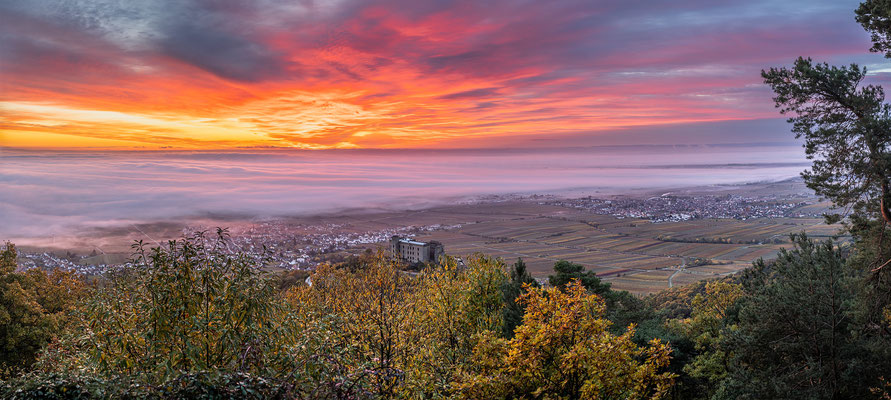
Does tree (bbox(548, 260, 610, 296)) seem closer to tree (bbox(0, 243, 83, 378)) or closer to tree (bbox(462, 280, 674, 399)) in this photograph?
tree (bbox(462, 280, 674, 399))

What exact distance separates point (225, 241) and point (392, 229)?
442 feet

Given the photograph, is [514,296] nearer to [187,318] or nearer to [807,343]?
[807,343]

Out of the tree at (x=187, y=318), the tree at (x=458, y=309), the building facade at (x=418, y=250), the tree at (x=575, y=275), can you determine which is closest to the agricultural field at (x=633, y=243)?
the building facade at (x=418, y=250)

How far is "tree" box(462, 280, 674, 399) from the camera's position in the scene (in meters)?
10.9

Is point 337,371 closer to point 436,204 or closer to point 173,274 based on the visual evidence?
point 173,274

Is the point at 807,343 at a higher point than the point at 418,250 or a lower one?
higher

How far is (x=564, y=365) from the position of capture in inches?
436

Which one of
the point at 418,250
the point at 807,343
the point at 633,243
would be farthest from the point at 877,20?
the point at 633,243

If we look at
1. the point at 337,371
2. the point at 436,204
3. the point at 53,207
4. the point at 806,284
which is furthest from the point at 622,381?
the point at 436,204

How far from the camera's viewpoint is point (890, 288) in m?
15.1

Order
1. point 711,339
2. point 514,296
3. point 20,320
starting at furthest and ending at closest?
1. point 514,296
2. point 711,339
3. point 20,320

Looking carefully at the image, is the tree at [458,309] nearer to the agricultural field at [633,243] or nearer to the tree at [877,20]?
the tree at [877,20]

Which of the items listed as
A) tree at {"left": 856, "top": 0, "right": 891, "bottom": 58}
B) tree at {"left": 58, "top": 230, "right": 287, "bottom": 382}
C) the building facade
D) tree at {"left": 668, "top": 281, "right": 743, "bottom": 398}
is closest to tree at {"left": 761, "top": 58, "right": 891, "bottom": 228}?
tree at {"left": 856, "top": 0, "right": 891, "bottom": 58}

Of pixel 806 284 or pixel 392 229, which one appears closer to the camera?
pixel 806 284
